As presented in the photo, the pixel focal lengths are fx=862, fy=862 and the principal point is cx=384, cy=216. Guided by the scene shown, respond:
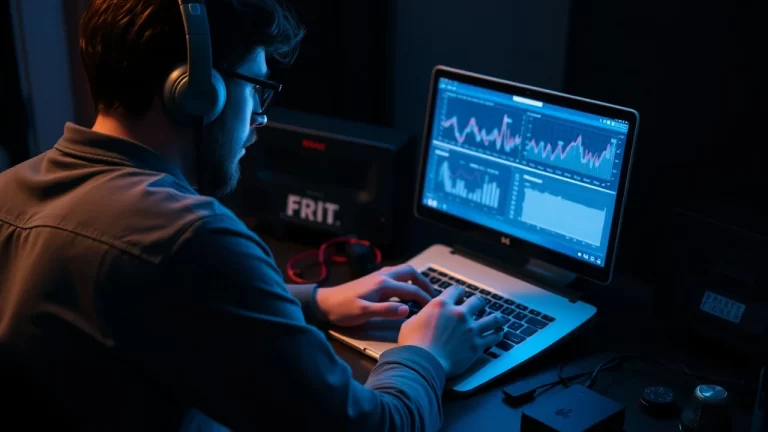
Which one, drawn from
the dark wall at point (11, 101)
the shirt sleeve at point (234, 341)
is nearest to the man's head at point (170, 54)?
the shirt sleeve at point (234, 341)

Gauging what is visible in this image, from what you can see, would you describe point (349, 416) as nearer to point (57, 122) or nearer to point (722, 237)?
point (722, 237)

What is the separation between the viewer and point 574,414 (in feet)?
3.89

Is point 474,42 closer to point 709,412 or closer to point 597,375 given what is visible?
point 597,375

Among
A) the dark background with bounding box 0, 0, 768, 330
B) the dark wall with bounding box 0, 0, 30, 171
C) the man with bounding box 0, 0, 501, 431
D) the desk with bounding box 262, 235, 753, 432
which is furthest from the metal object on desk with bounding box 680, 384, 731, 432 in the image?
the dark wall with bounding box 0, 0, 30, 171

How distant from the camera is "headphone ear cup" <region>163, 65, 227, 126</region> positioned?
1057 mm

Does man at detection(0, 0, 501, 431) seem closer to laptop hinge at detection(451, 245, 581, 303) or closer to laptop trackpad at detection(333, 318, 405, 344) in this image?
laptop trackpad at detection(333, 318, 405, 344)

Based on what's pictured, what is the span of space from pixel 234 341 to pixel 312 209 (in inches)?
34.8

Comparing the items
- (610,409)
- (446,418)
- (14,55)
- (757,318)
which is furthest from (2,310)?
(757,318)

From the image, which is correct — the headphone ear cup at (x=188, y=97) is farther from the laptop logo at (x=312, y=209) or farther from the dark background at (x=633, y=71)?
the laptop logo at (x=312, y=209)

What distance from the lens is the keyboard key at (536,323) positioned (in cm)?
147

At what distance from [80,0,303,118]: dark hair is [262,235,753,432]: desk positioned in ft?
1.80

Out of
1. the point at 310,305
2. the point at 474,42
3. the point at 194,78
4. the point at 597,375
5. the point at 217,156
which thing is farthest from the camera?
the point at 474,42

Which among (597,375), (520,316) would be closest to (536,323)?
(520,316)

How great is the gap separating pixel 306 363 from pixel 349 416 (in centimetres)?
9
